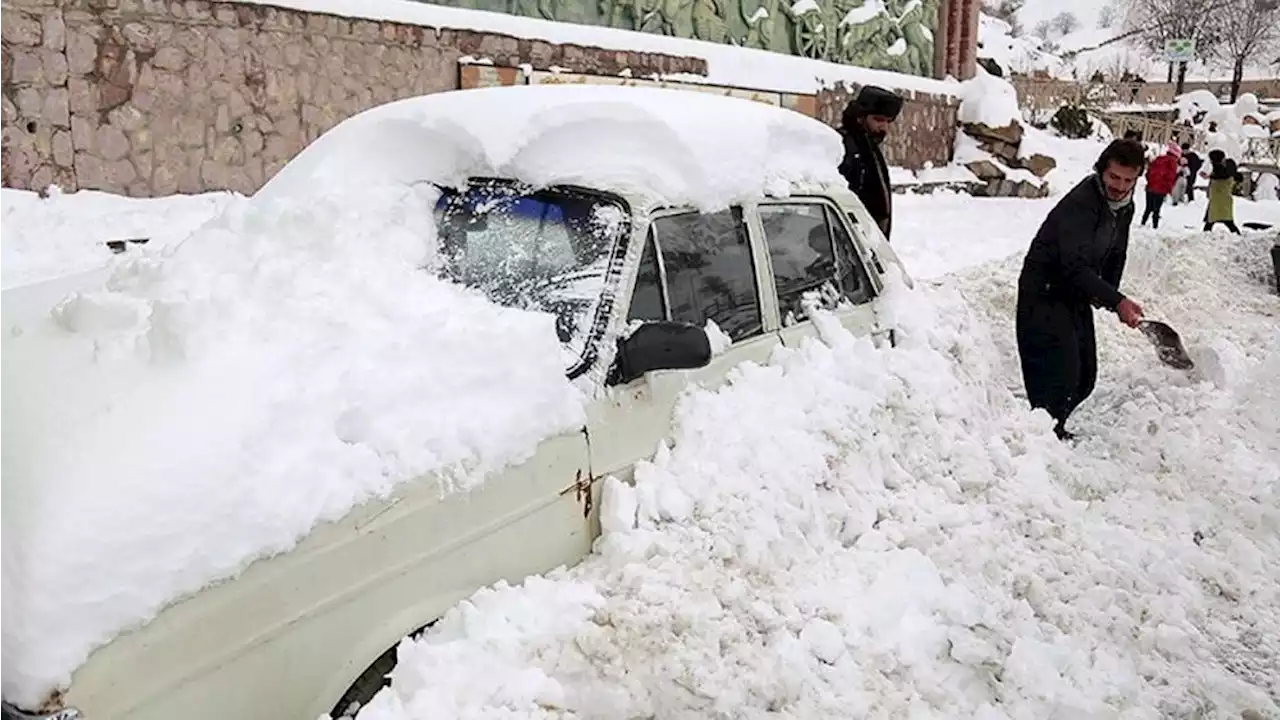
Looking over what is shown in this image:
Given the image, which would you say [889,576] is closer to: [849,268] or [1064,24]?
[849,268]

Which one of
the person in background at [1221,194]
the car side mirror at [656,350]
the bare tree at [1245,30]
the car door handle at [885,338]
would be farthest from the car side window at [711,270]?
the bare tree at [1245,30]

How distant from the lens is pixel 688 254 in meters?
3.44

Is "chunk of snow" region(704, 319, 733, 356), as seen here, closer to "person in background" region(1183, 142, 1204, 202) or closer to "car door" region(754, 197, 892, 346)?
"car door" region(754, 197, 892, 346)

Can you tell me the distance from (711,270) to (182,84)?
23.5 ft

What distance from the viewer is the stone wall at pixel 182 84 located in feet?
27.0

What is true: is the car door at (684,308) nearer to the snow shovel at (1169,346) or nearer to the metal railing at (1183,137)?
the snow shovel at (1169,346)

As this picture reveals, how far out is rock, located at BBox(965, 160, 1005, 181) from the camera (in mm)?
20547

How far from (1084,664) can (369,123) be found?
9.41ft

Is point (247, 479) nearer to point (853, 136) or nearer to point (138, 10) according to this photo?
point (853, 136)

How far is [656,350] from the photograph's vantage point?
2.98 metres

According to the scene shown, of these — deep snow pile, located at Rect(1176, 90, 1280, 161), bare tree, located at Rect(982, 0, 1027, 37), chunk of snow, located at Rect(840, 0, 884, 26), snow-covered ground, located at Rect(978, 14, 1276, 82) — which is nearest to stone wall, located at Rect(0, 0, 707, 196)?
chunk of snow, located at Rect(840, 0, 884, 26)

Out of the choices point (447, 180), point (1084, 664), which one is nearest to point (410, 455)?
point (447, 180)

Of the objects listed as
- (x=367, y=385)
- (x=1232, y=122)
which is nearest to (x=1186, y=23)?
(x=1232, y=122)

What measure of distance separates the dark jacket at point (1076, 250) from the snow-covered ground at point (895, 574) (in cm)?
41
